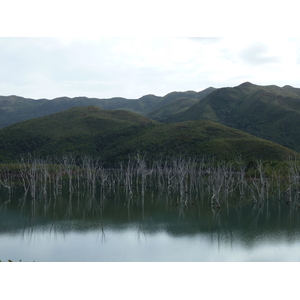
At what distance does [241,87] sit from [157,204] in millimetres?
119108

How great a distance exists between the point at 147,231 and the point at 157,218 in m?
4.04

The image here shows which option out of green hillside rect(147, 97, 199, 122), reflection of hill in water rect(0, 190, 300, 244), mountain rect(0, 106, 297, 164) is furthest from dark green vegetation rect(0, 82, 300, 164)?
green hillside rect(147, 97, 199, 122)

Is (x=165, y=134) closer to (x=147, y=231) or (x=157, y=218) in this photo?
(x=157, y=218)

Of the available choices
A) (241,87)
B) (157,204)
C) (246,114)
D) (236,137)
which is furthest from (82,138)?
(241,87)

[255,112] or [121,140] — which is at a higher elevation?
[255,112]

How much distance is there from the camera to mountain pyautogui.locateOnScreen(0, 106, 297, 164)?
59094 mm

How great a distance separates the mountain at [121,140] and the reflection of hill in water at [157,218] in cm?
2921

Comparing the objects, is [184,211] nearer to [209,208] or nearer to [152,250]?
[209,208]

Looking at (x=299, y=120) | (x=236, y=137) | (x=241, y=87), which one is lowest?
(x=236, y=137)

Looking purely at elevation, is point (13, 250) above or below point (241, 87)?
below

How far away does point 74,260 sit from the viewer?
49.6ft

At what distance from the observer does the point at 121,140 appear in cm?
7556

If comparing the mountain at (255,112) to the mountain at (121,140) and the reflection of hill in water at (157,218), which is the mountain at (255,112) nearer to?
the mountain at (121,140)

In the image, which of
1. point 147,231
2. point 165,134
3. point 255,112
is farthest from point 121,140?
point 147,231
